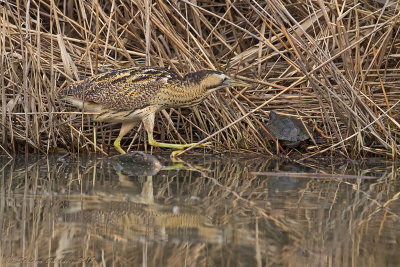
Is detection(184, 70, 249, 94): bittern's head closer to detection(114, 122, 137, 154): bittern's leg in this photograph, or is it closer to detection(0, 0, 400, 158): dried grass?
detection(0, 0, 400, 158): dried grass

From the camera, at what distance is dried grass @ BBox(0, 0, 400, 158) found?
4789 millimetres

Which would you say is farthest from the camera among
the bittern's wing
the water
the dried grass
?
the bittern's wing

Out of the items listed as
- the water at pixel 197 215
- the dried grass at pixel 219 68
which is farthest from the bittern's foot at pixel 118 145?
the water at pixel 197 215

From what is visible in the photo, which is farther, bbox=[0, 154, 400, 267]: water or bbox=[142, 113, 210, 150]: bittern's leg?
bbox=[142, 113, 210, 150]: bittern's leg

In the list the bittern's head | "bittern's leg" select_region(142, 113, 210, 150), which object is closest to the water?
"bittern's leg" select_region(142, 113, 210, 150)

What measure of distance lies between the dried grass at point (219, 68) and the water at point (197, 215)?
2.17 ft

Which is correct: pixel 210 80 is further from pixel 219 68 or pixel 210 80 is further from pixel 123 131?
pixel 123 131

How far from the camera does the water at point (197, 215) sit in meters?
2.18

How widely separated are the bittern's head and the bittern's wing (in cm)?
23

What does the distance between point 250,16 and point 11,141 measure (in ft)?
8.25

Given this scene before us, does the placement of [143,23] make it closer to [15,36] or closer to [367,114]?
[15,36]

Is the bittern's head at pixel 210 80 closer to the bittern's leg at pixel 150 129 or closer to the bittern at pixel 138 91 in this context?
the bittern at pixel 138 91

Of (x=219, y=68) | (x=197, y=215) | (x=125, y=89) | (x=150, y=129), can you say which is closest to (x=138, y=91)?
(x=125, y=89)

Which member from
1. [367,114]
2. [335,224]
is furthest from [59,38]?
[335,224]
